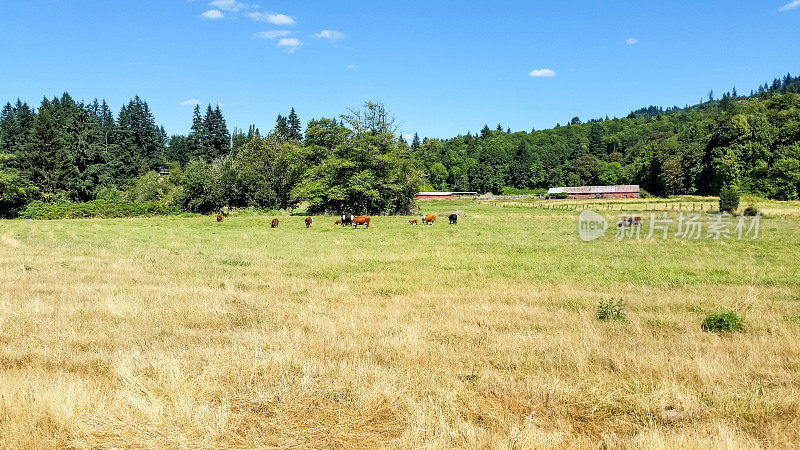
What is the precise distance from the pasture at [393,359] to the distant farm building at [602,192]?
11210 centimetres

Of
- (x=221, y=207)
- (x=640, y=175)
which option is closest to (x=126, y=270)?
(x=221, y=207)

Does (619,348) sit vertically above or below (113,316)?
below

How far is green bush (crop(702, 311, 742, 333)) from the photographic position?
8.59 metres

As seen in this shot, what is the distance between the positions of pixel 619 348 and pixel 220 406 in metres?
5.93

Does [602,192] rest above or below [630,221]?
above

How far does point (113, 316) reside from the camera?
926 centimetres

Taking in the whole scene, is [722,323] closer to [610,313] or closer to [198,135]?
[610,313]

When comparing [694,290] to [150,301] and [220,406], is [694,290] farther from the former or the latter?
[150,301]

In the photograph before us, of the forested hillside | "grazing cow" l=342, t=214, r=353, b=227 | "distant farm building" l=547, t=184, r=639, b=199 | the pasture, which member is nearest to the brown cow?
the pasture

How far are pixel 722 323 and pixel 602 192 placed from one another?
399 feet

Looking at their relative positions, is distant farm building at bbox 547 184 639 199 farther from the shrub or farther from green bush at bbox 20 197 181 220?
the shrub

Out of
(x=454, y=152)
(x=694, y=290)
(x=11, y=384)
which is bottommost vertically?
(x=694, y=290)

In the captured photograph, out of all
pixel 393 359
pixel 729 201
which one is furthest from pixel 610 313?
pixel 729 201

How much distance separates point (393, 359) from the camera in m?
6.98
